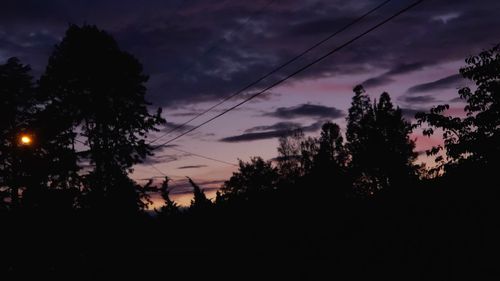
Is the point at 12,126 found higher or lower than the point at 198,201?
higher

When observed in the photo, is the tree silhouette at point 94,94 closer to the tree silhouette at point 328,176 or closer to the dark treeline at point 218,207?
the dark treeline at point 218,207

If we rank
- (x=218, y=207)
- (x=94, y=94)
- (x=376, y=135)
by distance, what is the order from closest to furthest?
(x=218, y=207) → (x=94, y=94) → (x=376, y=135)

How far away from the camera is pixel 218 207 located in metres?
15.3

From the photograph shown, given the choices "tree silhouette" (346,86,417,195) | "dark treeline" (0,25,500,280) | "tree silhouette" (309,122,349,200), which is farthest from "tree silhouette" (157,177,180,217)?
"tree silhouette" (346,86,417,195)

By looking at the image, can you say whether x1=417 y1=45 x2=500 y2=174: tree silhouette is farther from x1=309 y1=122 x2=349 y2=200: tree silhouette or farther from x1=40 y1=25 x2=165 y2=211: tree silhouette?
x1=40 y1=25 x2=165 y2=211: tree silhouette

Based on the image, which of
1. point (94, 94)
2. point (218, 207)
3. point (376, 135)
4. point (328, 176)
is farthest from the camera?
point (376, 135)

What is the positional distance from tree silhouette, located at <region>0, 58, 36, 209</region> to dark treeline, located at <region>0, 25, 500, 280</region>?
122 mm

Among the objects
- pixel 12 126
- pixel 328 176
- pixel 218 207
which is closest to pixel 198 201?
pixel 218 207

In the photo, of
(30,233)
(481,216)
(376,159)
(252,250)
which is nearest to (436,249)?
(481,216)

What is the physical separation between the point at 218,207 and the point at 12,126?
20262mm

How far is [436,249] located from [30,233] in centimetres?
1520

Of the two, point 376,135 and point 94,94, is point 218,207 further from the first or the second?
point 376,135

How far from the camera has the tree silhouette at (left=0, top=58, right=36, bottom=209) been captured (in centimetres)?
2555

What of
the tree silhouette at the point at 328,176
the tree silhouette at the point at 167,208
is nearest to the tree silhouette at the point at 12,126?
the tree silhouette at the point at 167,208
